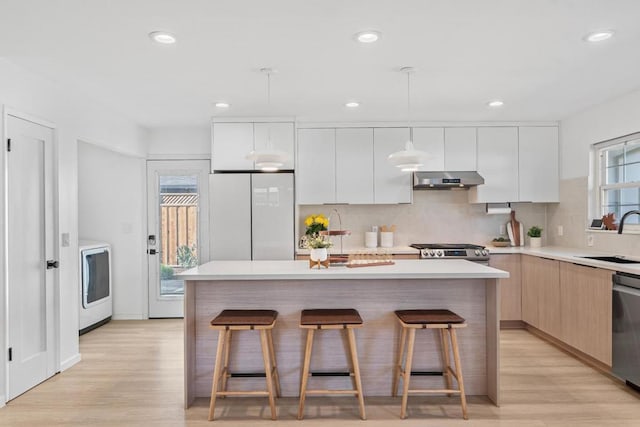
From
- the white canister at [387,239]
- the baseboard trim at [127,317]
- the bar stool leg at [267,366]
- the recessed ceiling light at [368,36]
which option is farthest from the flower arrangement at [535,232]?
the baseboard trim at [127,317]

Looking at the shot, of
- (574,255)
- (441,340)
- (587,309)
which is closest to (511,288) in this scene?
(574,255)

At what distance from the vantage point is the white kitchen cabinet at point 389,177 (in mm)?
5180

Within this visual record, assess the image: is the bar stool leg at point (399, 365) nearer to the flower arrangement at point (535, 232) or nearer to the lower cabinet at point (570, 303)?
the lower cabinet at point (570, 303)

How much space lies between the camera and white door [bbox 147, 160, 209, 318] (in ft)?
18.2

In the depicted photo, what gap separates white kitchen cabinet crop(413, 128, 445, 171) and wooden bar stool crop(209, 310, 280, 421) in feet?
9.66

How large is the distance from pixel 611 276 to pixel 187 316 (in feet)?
10.4

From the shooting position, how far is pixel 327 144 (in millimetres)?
5176

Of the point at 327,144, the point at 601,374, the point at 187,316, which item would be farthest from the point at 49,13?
the point at 601,374

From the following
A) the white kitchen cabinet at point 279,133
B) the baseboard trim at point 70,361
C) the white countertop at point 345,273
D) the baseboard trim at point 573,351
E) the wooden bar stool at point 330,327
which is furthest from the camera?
the white kitchen cabinet at point 279,133

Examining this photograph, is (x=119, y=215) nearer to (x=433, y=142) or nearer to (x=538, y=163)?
(x=433, y=142)

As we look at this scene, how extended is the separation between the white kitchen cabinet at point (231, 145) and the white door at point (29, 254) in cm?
170

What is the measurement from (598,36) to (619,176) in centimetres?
227

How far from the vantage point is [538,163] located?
520 centimetres

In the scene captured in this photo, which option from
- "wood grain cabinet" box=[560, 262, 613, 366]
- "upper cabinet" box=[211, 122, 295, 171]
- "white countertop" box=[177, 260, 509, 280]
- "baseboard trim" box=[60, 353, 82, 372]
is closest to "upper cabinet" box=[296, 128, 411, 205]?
"upper cabinet" box=[211, 122, 295, 171]
